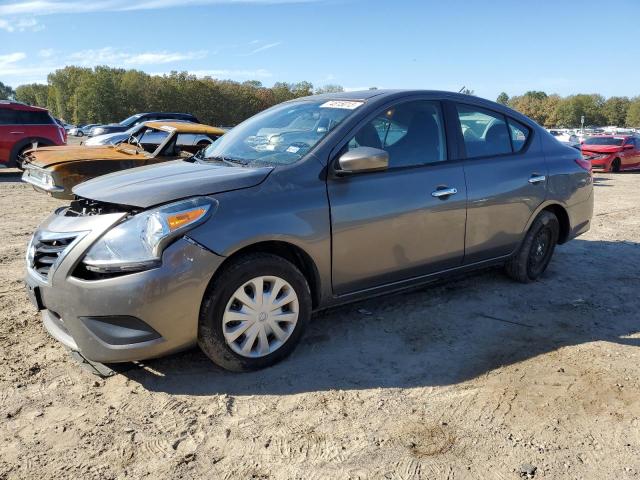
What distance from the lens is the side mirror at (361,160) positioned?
340cm

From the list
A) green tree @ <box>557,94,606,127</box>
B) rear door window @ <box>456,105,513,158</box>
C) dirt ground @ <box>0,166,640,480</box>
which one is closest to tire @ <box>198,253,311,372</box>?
dirt ground @ <box>0,166,640,480</box>

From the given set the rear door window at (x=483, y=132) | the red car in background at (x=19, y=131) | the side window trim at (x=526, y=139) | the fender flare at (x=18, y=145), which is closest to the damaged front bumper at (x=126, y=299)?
the rear door window at (x=483, y=132)

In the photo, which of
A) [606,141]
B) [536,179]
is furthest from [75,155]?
[606,141]

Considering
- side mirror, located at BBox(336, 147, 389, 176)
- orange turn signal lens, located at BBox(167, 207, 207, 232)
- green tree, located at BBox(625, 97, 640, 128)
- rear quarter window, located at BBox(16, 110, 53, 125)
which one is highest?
green tree, located at BBox(625, 97, 640, 128)

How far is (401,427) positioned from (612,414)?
1.20 metres

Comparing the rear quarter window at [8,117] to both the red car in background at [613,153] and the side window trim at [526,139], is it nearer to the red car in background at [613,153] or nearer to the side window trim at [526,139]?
the side window trim at [526,139]

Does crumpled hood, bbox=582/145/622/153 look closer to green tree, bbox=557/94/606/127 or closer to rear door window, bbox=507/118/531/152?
rear door window, bbox=507/118/531/152

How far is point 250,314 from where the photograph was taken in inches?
124

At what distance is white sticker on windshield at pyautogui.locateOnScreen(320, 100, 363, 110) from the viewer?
153 inches

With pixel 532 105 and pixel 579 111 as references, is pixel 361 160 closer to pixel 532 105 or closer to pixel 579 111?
pixel 532 105

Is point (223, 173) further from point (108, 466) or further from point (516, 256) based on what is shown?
point (516, 256)

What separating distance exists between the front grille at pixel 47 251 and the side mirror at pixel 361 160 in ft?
5.47

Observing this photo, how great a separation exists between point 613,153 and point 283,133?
18.3 m

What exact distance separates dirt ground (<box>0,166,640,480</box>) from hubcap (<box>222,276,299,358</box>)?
0.60ft
